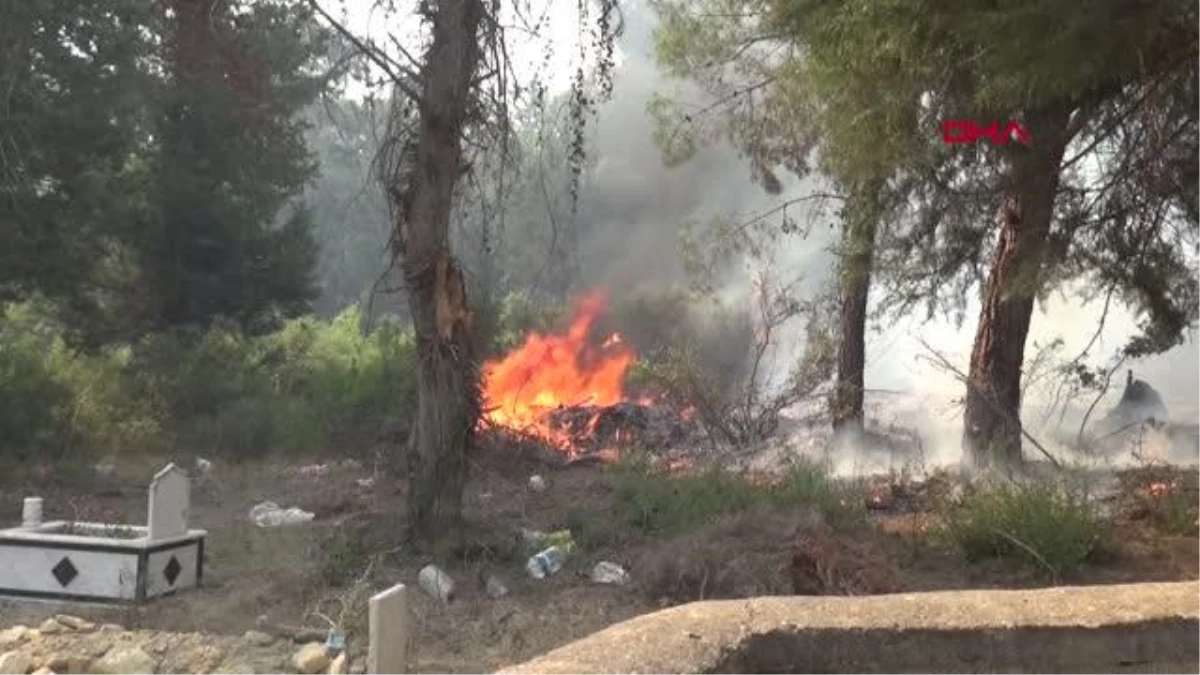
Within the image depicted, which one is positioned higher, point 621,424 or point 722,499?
point 621,424

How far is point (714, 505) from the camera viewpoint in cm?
849

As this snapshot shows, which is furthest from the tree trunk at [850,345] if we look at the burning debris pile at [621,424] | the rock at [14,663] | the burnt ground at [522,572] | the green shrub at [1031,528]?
the rock at [14,663]

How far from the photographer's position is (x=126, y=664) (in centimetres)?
538

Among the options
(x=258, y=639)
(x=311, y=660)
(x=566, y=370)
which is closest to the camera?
(x=311, y=660)

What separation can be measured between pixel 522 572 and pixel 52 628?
107 inches

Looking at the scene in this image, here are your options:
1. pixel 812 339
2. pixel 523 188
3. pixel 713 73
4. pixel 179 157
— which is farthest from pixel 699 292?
pixel 179 157

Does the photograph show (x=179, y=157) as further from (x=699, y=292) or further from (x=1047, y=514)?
(x=1047, y=514)

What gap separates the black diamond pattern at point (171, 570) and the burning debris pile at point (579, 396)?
637 cm

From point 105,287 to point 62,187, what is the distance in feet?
12.9

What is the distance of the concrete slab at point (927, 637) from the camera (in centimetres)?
288

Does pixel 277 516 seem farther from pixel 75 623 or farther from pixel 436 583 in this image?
pixel 75 623

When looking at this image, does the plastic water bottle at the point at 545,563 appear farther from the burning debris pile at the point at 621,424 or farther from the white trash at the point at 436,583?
the burning debris pile at the point at 621,424

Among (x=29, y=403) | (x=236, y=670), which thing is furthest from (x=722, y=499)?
(x=29, y=403)

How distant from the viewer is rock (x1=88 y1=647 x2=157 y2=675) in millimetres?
5340
